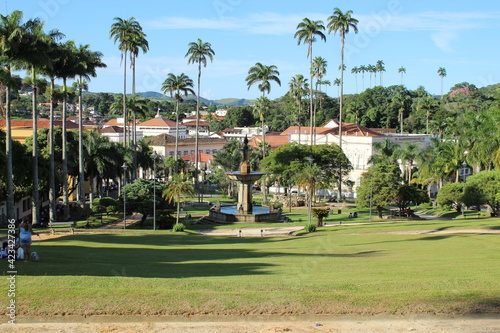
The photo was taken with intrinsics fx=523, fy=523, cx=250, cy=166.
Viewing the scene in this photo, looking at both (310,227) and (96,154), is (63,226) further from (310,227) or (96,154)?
(96,154)

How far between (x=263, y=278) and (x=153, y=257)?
21.8ft

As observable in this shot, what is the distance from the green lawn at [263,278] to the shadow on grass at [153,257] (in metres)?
0.04

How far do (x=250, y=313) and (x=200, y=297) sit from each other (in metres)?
1.42

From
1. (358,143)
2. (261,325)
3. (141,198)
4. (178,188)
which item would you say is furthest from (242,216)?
(358,143)

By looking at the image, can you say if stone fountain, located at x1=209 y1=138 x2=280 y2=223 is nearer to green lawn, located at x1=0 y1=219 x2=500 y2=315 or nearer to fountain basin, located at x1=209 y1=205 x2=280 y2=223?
fountain basin, located at x1=209 y1=205 x2=280 y2=223

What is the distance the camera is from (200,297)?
12930 mm

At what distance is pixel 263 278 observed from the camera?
51.6ft

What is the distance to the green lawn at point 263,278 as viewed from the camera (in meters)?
12.5

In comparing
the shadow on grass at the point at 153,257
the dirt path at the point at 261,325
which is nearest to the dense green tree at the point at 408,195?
the shadow on grass at the point at 153,257

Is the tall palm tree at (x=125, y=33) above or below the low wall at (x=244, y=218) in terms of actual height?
above

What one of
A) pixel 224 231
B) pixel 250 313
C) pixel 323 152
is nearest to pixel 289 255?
pixel 250 313

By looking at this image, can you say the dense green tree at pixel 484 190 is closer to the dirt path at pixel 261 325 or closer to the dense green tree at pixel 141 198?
the dense green tree at pixel 141 198

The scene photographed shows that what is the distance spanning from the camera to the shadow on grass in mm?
16406

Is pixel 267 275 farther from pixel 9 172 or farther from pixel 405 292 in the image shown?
pixel 9 172
